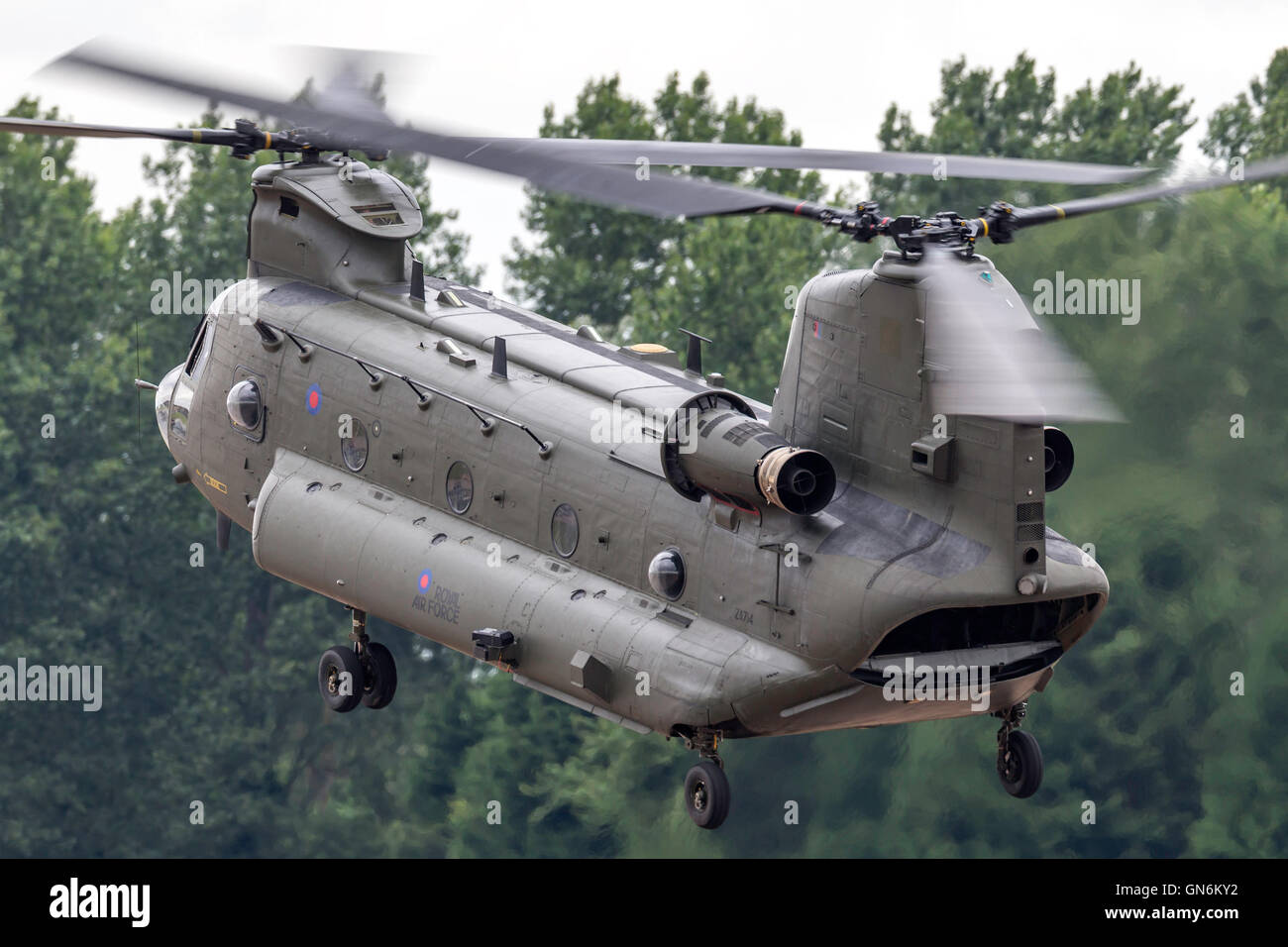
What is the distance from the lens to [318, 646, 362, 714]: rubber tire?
42.8m

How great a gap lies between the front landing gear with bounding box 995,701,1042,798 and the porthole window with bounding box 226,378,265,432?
1284 centimetres

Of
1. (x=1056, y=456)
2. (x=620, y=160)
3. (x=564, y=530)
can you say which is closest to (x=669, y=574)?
(x=564, y=530)

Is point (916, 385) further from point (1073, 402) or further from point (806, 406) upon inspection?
point (1073, 402)

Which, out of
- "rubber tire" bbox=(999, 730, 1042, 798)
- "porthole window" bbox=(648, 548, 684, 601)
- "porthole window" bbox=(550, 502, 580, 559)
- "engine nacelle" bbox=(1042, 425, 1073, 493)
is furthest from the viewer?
"porthole window" bbox=(550, 502, 580, 559)

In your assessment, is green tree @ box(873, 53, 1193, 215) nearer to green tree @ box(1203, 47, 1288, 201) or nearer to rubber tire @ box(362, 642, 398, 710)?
green tree @ box(1203, 47, 1288, 201)

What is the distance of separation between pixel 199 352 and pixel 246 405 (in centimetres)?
241

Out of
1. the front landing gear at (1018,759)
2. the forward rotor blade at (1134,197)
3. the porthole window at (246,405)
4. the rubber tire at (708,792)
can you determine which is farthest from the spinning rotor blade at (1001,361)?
the porthole window at (246,405)

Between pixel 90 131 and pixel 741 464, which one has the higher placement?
pixel 90 131

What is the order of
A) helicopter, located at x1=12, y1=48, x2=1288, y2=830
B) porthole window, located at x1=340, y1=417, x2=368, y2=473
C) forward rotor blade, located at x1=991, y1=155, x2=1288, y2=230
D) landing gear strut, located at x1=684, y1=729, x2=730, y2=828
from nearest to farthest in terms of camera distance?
1. helicopter, located at x1=12, y1=48, x2=1288, y2=830
2. forward rotor blade, located at x1=991, y1=155, x2=1288, y2=230
3. landing gear strut, located at x1=684, y1=729, x2=730, y2=828
4. porthole window, located at x1=340, y1=417, x2=368, y2=473

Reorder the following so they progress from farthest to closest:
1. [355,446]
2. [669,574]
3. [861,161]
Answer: [355,446] < [861,161] < [669,574]

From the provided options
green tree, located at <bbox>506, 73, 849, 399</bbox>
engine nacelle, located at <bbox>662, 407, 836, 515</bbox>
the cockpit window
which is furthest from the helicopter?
green tree, located at <bbox>506, 73, 849, 399</bbox>

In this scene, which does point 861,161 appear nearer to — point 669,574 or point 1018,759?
point 669,574

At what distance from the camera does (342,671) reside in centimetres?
4278

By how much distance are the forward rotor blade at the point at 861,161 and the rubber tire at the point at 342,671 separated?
9091mm
